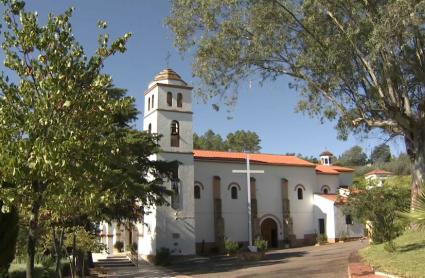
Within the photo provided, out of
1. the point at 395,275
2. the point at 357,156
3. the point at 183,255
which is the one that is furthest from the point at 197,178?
the point at 357,156

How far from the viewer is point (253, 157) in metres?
45.5

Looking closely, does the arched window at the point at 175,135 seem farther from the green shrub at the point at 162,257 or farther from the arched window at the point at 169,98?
the green shrub at the point at 162,257

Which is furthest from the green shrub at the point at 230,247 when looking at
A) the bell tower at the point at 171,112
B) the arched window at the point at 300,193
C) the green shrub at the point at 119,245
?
the arched window at the point at 300,193

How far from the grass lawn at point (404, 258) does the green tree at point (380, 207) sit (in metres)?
0.76

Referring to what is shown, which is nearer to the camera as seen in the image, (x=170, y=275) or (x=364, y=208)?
(x=364, y=208)

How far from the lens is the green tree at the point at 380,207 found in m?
19.9

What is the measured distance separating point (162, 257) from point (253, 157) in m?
15.6

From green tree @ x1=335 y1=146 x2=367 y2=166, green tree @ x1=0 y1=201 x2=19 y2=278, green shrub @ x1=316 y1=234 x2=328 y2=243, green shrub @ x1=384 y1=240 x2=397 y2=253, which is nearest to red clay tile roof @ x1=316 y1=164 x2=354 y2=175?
green shrub @ x1=316 y1=234 x2=328 y2=243

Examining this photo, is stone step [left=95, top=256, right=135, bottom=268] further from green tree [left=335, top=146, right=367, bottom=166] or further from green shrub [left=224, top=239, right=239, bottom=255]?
green tree [left=335, top=146, right=367, bottom=166]

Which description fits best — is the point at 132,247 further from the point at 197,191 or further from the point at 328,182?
the point at 328,182

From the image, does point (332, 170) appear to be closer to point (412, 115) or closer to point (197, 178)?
point (197, 178)

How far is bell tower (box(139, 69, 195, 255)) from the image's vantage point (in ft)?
117

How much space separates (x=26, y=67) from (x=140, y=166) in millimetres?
20338

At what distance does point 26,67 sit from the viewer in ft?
24.6
